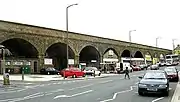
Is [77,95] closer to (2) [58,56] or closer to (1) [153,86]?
(1) [153,86]

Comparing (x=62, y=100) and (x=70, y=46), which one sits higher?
(x=70, y=46)

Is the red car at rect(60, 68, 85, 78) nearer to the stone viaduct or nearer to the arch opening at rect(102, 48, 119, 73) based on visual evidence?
the stone viaduct

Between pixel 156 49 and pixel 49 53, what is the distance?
194 ft

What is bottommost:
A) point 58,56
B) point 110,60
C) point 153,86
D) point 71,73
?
point 153,86

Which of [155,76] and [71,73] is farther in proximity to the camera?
[71,73]

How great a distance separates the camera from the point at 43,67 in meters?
53.1

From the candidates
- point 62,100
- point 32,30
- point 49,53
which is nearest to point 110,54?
point 49,53

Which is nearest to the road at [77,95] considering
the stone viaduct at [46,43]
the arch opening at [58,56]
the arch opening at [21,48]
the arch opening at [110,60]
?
the stone viaduct at [46,43]

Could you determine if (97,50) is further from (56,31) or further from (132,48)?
(132,48)

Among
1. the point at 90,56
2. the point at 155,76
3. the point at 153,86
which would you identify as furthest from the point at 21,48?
the point at 153,86

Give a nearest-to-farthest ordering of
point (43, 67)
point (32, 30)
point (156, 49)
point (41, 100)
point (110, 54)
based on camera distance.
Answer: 1. point (41, 100)
2. point (32, 30)
3. point (43, 67)
4. point (110, 54)
5. point (156, 49)

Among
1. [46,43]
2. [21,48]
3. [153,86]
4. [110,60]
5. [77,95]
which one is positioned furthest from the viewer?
[110,60]

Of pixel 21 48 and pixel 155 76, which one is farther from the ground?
pixel 21 48

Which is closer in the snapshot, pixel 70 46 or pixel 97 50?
pixel 70 46
